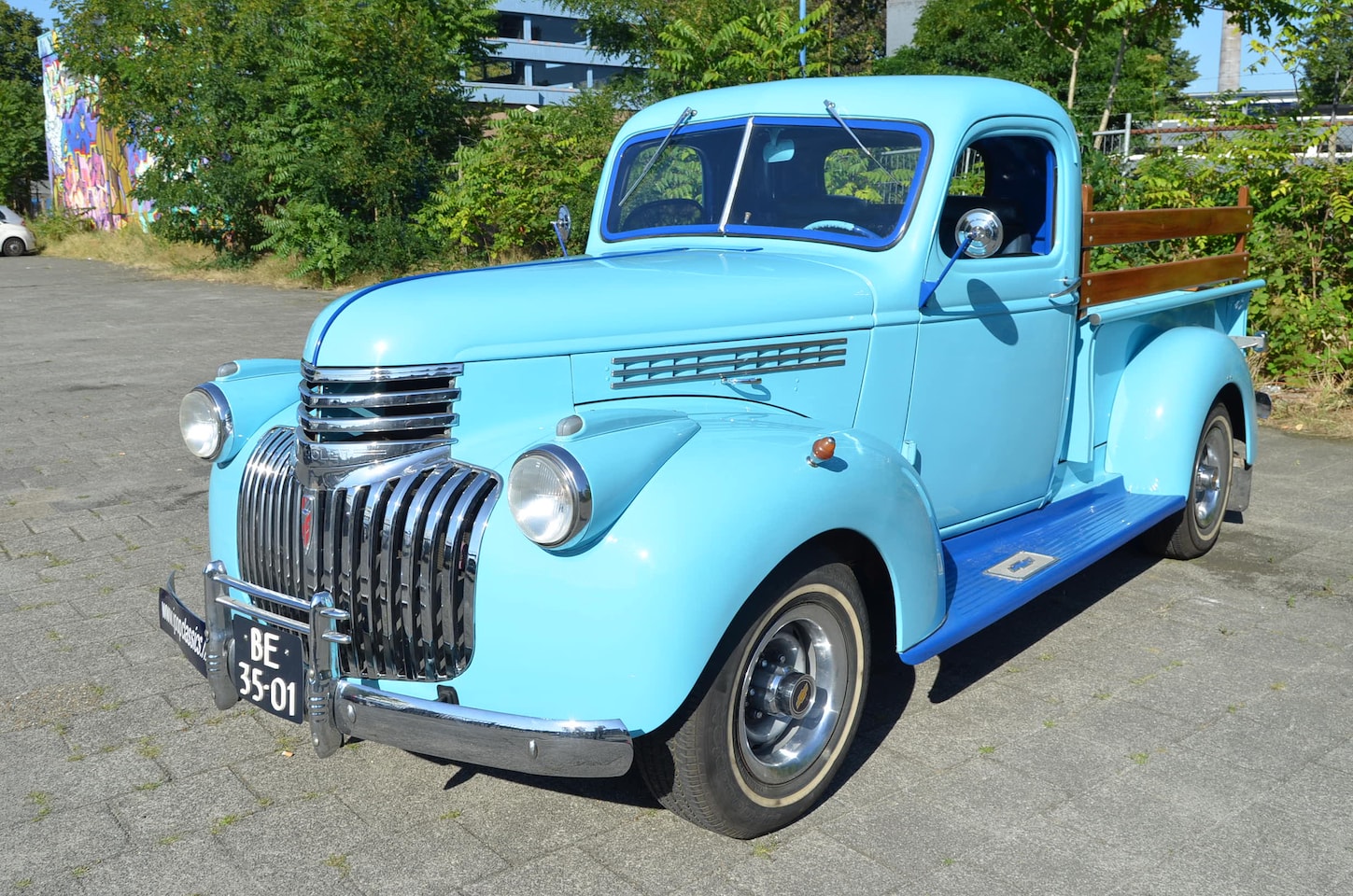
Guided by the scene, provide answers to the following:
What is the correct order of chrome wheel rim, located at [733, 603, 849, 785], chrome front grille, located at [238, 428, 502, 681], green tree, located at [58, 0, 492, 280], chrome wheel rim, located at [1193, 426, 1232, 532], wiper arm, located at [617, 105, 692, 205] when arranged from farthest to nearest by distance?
green tree, located at [58, 0, 492, 280]
chrome wheel rim, located at [1193, 426, 1232, 532]
wiper arm, located at [617, 105, 692, 205]
chrome wheel rim, located at [733, 603, 849, 785]
chrome front grille, located at [238, 428, 502, 681]

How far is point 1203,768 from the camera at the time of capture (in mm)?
3312

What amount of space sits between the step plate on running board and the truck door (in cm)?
25

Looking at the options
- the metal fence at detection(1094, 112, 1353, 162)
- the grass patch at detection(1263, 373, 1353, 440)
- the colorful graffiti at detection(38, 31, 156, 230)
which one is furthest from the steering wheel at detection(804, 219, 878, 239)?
the colorful graffiti at detection(38, 31, 156, 230)

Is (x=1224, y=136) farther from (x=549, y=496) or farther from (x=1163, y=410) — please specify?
(x=549, y=496)

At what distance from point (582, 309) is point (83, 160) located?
31.2 meters

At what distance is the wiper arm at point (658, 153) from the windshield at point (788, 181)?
2cm

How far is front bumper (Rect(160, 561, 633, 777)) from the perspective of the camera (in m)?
2.51

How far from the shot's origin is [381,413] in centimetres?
282

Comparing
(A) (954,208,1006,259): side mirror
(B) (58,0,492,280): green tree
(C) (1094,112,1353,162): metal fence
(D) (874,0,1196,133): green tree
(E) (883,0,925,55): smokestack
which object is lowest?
(A) (954,208,1006,259): side mirror

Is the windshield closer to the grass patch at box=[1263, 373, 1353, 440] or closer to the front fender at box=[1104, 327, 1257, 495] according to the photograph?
the front fender at box=[1104, 327, 1257, 495]

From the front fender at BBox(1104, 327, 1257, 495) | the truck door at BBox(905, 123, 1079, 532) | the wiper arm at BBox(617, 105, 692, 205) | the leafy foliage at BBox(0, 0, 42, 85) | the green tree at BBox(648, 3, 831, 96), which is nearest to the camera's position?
the truck door at BBox(905, 123, 1079, 532)

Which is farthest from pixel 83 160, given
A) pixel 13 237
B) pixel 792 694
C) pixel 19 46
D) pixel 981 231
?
pixel 792 694

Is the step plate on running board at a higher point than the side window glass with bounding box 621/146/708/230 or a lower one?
lower

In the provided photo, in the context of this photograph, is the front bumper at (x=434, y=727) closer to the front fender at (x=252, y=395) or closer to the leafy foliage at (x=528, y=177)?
the front fender at (x=252, y=395)
